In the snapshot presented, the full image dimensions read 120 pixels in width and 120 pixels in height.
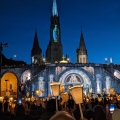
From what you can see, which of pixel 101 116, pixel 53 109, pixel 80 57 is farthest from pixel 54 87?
pixel 80 57

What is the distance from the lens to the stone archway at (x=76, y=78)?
51.8 m

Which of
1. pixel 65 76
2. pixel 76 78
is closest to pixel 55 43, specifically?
pixel 65 76

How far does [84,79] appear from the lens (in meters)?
52.2

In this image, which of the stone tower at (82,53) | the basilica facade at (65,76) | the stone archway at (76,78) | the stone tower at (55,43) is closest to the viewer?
the basilica facade at (65,76)

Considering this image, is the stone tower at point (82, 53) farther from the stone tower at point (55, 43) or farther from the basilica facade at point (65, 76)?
the basilica facade at point (65, 76)

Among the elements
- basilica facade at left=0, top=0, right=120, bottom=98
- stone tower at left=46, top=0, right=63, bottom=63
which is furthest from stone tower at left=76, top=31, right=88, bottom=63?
basilica facade at left=0, top=0, right=120, bottom=98

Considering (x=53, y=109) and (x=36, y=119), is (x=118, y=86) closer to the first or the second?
(x=36, y=119)

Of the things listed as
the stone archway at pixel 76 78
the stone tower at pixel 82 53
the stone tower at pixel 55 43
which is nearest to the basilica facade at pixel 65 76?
the stone archway at pixel 76 78

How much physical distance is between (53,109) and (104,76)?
151ft

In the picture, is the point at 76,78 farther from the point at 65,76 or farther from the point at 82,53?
the point at 82,53

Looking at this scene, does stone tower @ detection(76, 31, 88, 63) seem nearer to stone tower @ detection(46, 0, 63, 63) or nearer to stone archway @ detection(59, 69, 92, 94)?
stone tower @ detection(46, 0, 63, 63)

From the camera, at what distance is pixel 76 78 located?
52.4 meters

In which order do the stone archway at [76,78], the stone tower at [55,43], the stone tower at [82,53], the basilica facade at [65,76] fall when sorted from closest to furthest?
1. the basilica facade at [65,76]
2. the stone archway at [76,78]
3. the stone tower at [82,53]
4. the stone tower at [55,43]

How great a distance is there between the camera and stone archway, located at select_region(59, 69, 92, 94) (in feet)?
170
